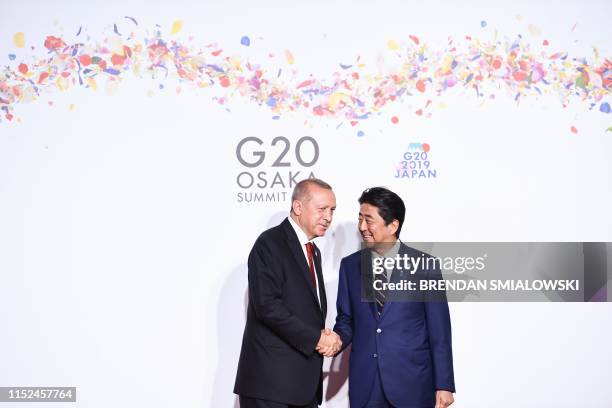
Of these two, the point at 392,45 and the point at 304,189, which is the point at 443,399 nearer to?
the point at 304,189

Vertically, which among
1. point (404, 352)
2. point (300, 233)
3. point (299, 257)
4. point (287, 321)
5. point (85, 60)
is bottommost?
point (404, 352)

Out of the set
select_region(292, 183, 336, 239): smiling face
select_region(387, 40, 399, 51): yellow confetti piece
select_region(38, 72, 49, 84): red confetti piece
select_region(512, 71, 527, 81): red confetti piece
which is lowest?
select_region(292, 183, 336, 239): smiling face

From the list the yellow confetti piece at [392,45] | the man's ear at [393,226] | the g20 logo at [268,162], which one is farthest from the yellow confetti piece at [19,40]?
the man's ear at [393,226]

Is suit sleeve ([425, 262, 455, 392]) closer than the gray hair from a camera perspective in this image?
Yes

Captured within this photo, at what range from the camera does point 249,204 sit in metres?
3.76

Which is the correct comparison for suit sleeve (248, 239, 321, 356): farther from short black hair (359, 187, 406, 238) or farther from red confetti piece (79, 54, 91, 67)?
red confetti piece (79, 54, 91, 67)

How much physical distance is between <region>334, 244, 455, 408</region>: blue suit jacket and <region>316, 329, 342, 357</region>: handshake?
116 mm

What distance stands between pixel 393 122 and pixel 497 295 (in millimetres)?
1100

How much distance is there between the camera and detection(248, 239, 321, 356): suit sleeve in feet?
9.39

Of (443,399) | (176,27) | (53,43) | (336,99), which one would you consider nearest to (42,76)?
(53,43)

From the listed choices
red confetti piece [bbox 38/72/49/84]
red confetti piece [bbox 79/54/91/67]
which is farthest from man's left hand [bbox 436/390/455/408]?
red confetti piece [bbox 38/72/49/84]

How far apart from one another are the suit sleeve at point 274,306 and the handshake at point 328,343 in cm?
4

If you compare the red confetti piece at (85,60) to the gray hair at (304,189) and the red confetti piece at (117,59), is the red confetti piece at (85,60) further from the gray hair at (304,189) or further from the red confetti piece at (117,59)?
the gray hair at (304,189)

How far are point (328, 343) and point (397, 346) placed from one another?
0.97 feet
